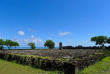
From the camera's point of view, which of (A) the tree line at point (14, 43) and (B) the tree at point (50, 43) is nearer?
(A) the tree line at point (14, 43)

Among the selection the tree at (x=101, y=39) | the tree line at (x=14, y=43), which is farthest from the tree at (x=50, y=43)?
the tree at (x=101, y=39)

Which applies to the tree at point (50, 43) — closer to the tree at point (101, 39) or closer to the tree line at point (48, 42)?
the tree line at point (48, 42)

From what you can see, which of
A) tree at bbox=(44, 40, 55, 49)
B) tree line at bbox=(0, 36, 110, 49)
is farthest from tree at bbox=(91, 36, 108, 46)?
tree at bbox=(44, 40, 55, 49)

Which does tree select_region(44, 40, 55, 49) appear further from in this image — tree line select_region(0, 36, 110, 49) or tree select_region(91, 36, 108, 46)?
tree select_region(91, 36, 108, 46)

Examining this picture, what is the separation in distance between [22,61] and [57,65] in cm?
365

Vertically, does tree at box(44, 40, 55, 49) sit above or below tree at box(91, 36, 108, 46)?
below

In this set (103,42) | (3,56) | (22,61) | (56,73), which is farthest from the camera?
(103,42)

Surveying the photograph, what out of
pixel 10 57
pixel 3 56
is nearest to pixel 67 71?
pixel 10 57

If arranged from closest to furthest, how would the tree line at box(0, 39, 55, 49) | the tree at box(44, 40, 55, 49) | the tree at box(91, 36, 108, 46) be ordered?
the tree line at box(0, 39, 55, 49), the tree at box(44, 40, 55, 49), the tree at box(91, 36, 108, 46)

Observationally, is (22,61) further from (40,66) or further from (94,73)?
(94,73)

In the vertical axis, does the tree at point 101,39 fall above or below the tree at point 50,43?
above

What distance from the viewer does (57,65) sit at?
5.45 metres

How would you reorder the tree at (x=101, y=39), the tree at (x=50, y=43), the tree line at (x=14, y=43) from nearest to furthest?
the tree line at (x=14, y=43) → the tree at (x=50, y=43) → the tree at (x=101, y=39)

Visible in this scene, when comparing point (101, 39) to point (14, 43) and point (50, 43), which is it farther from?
point (14, 43)
